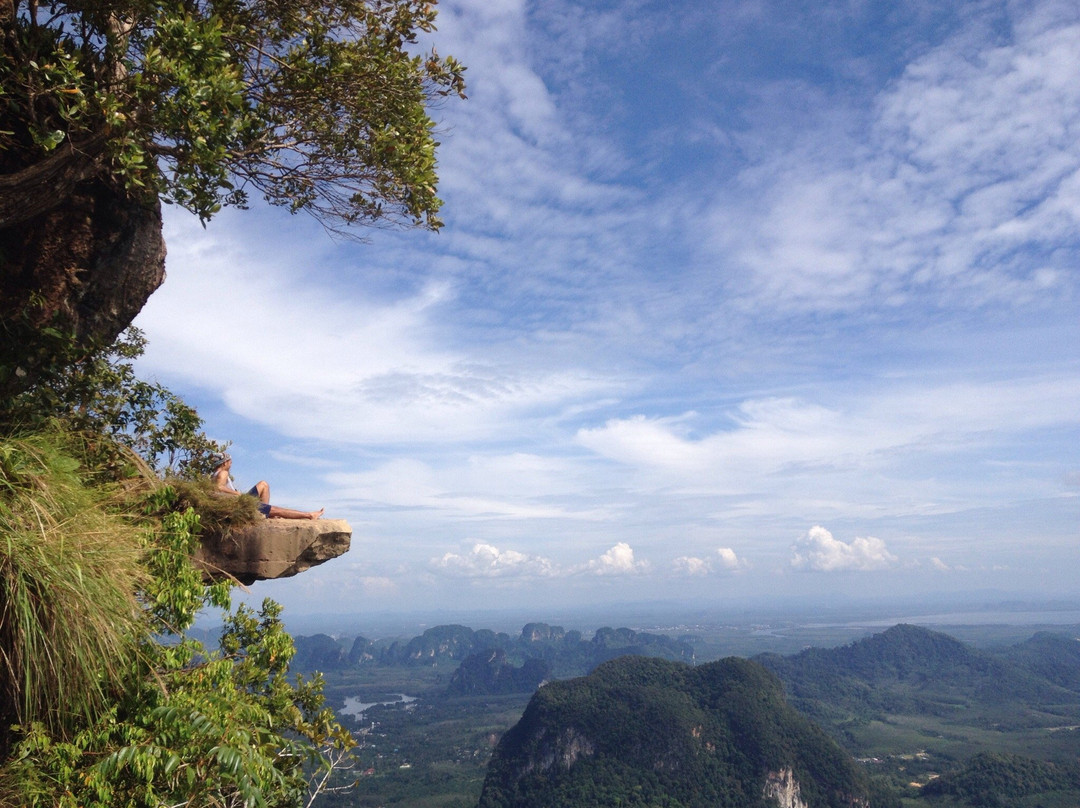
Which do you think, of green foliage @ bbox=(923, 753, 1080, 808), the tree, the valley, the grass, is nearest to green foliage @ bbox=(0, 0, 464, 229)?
the tree

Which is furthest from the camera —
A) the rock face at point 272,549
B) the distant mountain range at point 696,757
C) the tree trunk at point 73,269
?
the distant mountain range at point 696,757

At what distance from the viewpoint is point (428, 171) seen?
19.4 ft

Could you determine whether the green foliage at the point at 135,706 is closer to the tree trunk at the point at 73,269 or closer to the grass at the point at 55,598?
the grass at the point at 55,598

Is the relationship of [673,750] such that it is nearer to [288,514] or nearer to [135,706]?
[288,514]

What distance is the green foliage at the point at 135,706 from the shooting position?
397cm

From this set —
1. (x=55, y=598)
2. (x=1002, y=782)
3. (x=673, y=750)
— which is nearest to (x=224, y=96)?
(x=55, y=598)

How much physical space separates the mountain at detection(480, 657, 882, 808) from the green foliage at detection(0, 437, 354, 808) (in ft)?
259

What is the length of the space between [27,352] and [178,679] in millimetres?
3171

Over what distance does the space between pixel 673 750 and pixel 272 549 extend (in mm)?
88294

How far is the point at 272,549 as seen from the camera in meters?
7.34

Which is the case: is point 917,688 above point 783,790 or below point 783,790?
below

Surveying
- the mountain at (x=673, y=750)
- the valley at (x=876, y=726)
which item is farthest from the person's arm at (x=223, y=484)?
the mountain at (x=673, y=750)

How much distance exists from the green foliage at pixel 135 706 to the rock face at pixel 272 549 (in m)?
1.41

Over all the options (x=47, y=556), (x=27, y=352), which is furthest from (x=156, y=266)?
(x=47, y=556)
